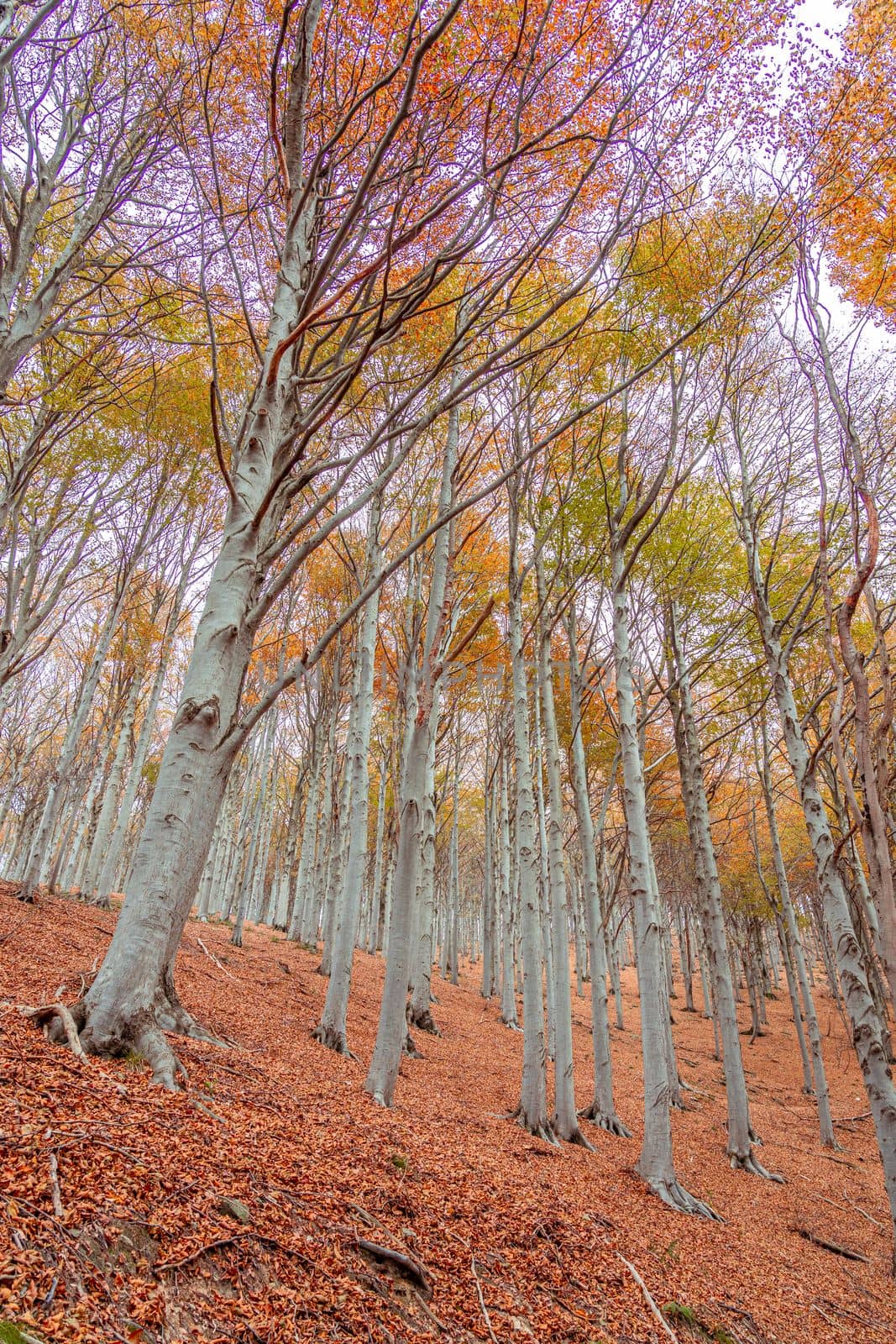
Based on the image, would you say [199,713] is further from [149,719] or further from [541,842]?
[541,842]

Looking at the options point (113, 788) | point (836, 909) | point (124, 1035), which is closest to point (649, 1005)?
point (836, 909)

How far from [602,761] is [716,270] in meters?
10.1

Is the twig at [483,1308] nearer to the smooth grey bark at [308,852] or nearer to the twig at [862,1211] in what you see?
the twig at [862,1211]

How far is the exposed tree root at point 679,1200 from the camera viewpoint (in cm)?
471

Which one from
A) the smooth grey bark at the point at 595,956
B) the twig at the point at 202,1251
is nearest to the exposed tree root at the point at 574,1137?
the smooth grey bark at the point at 595,956

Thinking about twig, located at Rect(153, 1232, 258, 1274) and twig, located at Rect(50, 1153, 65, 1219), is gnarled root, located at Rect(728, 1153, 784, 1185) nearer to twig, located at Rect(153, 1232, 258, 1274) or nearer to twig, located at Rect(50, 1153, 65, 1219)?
twig, located at Rect(153, 1232, 258, 1274)

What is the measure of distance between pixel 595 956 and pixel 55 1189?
7017mm

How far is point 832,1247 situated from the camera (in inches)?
211

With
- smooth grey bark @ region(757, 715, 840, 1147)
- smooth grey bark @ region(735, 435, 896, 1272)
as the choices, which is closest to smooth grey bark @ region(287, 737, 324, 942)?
smooth grey bark @ region(757, 715, 840, 1147)

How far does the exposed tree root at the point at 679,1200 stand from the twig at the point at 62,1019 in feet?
14.9

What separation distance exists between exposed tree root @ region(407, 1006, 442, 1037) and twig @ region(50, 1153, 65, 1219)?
9324mm

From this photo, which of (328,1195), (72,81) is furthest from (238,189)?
(328,1195)

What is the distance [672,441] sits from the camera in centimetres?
512

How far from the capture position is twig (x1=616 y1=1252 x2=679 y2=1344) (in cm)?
265
